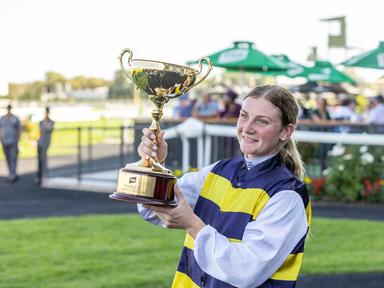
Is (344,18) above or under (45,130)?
above

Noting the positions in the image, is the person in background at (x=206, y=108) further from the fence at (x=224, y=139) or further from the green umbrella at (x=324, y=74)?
the green umbrella at (x=324, y=74)

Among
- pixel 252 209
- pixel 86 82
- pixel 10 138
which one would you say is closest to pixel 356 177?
pixel 10 138

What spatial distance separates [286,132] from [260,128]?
0.13 metres

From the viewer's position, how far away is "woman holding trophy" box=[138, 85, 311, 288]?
242cm

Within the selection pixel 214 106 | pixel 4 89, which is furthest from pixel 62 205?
pixel 4 89

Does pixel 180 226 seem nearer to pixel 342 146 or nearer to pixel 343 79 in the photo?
pixel 342 146

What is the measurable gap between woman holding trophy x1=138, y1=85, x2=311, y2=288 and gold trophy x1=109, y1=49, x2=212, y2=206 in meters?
0.05

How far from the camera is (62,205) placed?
11539 mm

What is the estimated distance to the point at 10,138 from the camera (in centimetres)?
1553

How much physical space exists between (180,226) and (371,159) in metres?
9.53

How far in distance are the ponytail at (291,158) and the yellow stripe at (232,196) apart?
24 cm

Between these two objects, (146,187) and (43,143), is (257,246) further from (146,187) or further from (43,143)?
(43,143)

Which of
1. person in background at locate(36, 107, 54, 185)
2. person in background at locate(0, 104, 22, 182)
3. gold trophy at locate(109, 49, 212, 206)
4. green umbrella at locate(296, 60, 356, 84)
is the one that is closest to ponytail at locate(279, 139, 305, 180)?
gold trophy at locate(109, 49, 212, 206)

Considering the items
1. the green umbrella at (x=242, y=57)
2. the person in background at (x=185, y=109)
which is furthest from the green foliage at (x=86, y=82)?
the green umbrella at (x=242, y=57)
